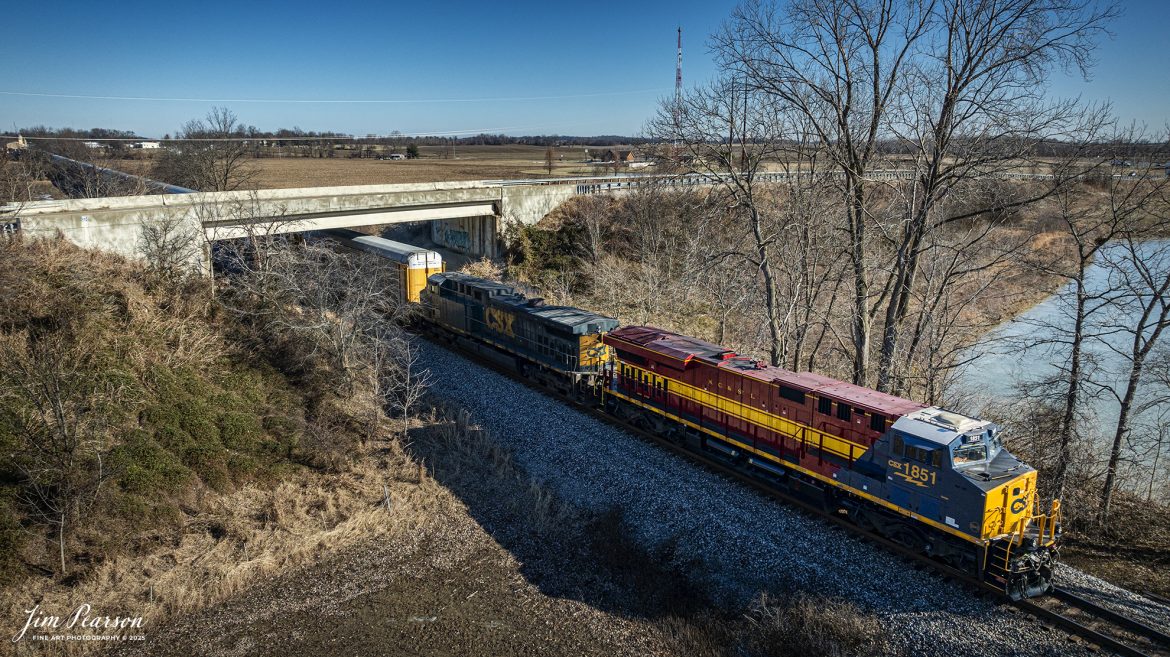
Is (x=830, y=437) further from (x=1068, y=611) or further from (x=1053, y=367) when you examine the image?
(x=1053, y=367)

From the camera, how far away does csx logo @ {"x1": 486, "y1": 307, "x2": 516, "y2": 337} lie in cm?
2298

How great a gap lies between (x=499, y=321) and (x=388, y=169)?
57.8 meters

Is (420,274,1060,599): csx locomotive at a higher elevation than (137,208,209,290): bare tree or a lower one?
lower

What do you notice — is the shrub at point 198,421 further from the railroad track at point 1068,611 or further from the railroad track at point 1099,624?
the railroad track at point 1099,624

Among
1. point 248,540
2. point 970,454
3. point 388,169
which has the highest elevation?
point 388,169

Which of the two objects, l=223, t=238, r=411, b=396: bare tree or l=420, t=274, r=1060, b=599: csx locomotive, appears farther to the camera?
l=223, t=238, r=411, b=396: bare tree

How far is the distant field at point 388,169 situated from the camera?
200 ft

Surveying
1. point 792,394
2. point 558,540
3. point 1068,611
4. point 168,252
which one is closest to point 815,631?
point 1068,611

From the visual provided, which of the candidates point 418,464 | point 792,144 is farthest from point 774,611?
point 792,144

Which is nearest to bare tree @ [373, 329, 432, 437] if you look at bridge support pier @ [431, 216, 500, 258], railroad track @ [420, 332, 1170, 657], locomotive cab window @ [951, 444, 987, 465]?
railroad track @ [420, 332, 1170, 657]

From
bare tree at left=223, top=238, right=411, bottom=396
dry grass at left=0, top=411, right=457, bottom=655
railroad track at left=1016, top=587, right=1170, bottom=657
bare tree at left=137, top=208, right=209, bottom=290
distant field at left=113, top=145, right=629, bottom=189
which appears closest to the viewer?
railroad track at left=1016, top=587, right=1170, bottom=657

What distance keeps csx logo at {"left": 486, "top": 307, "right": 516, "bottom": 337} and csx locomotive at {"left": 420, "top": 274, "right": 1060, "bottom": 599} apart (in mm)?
823

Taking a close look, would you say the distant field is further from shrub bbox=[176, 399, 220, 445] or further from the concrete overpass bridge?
shrub bbox=[176, 399, 220, 445]

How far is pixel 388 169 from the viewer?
246ft
